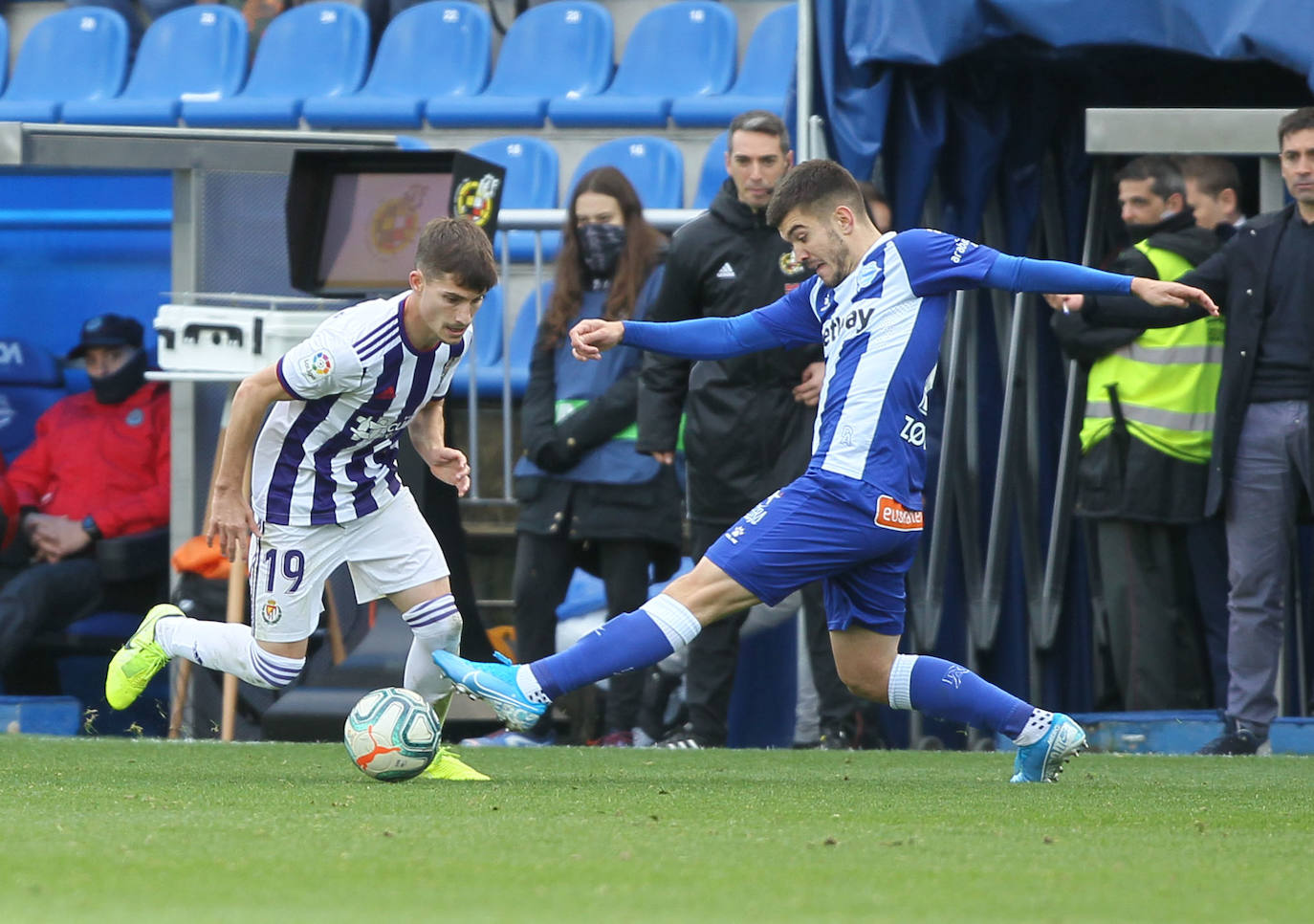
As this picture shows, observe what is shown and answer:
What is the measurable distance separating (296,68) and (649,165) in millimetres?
3604

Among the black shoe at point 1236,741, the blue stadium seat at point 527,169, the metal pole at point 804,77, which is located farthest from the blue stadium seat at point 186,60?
the black shoe at point 1236,741

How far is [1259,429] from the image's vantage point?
6926mm

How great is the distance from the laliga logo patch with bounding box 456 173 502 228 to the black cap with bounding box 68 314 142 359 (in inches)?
76.2

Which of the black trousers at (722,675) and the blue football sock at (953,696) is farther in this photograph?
the black trousers at (722,675)

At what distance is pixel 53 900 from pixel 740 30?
10.6 metres

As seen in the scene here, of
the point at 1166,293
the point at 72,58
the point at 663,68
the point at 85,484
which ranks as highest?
the point at 663,68

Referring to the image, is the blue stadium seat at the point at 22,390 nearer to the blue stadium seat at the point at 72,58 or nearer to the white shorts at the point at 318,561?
the white shorts at the point at 318,561

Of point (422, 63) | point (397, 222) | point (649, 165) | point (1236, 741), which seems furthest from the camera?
point (422, 63)

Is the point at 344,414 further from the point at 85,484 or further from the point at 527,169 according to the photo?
the point at 527,169

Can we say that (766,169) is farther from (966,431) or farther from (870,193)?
(966,431)

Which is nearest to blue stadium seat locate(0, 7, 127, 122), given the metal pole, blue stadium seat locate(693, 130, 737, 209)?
blue stadium seat locate(693, 130, 737, 209)

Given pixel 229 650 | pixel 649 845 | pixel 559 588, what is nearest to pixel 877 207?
pixel 559 588

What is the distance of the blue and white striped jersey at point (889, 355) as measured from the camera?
520cm

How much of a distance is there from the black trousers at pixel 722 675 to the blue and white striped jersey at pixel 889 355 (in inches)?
82.2
